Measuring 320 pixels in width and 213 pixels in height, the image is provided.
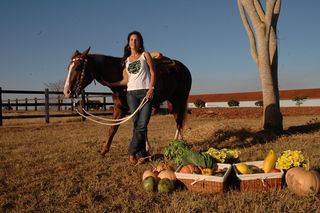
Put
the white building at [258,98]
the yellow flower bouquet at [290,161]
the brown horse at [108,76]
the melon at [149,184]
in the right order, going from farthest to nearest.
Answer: the white building at [258,98] → the brown horse at [108,76] → the yellow flower bouquet at [290,161] → the melon at [149,184]

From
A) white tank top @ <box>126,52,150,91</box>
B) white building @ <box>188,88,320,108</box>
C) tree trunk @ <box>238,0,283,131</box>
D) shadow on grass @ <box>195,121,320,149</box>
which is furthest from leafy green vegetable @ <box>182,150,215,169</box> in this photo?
white building @ <box>188,88,320,108</box>

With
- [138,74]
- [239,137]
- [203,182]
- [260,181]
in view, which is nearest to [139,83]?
[138,74]

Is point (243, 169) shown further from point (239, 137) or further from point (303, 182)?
point (239, 137)

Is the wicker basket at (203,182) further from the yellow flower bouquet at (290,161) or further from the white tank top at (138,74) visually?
the white tank top at (138,74)

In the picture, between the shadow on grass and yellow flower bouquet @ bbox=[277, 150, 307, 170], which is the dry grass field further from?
the shadow on grass

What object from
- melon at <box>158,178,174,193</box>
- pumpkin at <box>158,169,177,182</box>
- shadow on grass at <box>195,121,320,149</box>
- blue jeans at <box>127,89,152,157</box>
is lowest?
shadow on grass at <box>195,121,320,149</box>

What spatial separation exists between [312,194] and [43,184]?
3.21 metres

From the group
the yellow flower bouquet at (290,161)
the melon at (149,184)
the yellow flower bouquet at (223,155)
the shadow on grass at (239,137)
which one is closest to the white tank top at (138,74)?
the yellow flower bouquet at (223,155)

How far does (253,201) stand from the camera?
2443 mm

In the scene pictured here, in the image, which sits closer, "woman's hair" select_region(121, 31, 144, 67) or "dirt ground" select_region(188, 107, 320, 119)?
"woman's hair" select_region(121, 31, 144, 67)

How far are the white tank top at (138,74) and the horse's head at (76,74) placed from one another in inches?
30.7

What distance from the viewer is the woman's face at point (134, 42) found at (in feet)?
12.6

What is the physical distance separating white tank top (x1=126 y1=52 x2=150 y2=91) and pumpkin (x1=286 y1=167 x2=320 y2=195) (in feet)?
7.71

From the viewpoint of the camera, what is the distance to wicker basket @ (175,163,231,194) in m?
2.64
